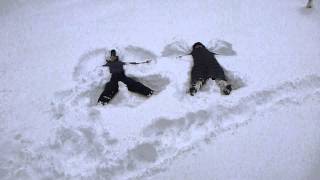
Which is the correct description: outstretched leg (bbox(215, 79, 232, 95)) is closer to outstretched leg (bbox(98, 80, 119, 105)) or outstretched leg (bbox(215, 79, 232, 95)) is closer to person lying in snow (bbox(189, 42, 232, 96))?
person lying in snow (bbox(189, 42, 232, 96))

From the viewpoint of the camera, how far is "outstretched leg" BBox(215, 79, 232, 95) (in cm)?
236

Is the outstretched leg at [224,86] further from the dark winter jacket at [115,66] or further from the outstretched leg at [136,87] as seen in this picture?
the dark winter jacket at [115,66]

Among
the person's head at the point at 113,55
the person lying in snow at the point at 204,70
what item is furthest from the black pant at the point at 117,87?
the person lying in snow at the point at 204,70

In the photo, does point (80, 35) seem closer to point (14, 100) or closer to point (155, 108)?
point (14, 100)

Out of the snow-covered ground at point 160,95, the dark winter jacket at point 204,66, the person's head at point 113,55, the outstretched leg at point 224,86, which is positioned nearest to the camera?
the snow-covered ground at point 160,95

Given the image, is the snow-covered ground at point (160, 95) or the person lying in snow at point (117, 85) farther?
the person lying in snow at point (117, 85)

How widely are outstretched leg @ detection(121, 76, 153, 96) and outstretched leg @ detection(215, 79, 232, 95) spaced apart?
45 centimetres

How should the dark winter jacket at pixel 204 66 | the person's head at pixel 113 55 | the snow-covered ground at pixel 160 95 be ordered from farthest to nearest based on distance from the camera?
the person's head at pixel 113 55 < the dark winter jacket at pixel 204 66 < the snow-covered ground at pixel 160 95

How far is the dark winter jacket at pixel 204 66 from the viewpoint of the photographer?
2.48 m

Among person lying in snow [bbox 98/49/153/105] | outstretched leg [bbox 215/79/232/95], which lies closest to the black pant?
person lying in snow [bbox 98/49/153/105]

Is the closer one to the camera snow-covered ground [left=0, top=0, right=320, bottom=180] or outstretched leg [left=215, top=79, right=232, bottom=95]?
snow-covered ground [left=0, top=0, right=320, bottom=180]

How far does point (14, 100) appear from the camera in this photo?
249cm

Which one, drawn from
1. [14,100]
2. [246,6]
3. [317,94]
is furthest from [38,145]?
[246,6]

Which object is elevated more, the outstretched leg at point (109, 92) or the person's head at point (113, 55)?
the person's head at point (113, 55)
